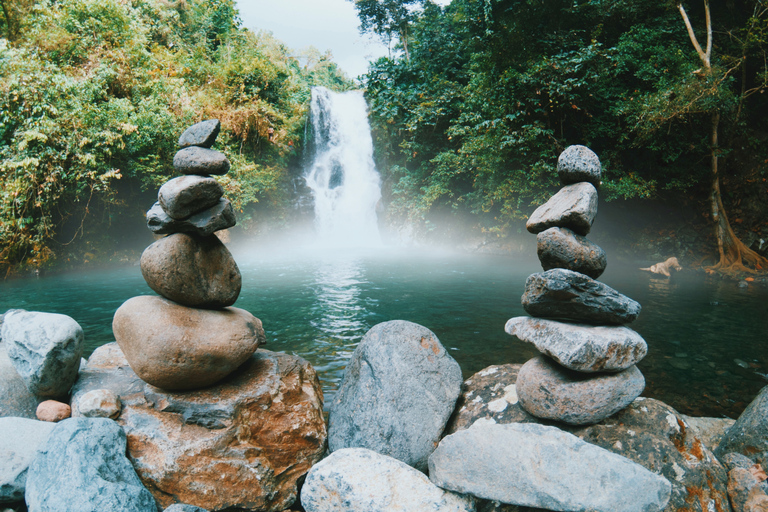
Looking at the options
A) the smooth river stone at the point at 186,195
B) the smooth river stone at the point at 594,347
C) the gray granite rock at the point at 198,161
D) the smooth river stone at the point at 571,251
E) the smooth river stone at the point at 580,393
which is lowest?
A: the smooth river stone at the point at 580,393

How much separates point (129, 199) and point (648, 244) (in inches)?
858

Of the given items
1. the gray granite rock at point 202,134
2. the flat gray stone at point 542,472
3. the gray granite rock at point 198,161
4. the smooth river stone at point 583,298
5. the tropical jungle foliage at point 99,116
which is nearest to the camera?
the flat gray stone at point 542,472

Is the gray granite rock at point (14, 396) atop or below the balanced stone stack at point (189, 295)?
below

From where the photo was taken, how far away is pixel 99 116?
13.4 meters

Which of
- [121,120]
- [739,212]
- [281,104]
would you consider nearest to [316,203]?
[281,104]

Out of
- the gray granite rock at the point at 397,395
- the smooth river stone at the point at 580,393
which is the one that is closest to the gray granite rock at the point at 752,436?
the smooth river stone at the point at 580,393

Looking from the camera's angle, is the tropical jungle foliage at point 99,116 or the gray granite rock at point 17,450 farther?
the tropical jungle foliage at point 99,116

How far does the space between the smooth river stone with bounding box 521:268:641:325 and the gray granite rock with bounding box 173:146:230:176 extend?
10.3 ft

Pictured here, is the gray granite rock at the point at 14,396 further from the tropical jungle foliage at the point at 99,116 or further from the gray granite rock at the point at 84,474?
the tropical jungle foliage at the point at 99,116

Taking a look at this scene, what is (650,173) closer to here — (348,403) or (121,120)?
(348,403)

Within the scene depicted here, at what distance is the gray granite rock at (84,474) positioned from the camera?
2.59 m

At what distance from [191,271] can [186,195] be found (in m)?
0.74

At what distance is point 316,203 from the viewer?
25.4m

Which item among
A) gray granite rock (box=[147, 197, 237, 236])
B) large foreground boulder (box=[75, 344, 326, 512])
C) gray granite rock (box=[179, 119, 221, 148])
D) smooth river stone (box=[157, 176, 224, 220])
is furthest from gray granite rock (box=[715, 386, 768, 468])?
gray granite rock (box=[179, 119, 221, 148])
